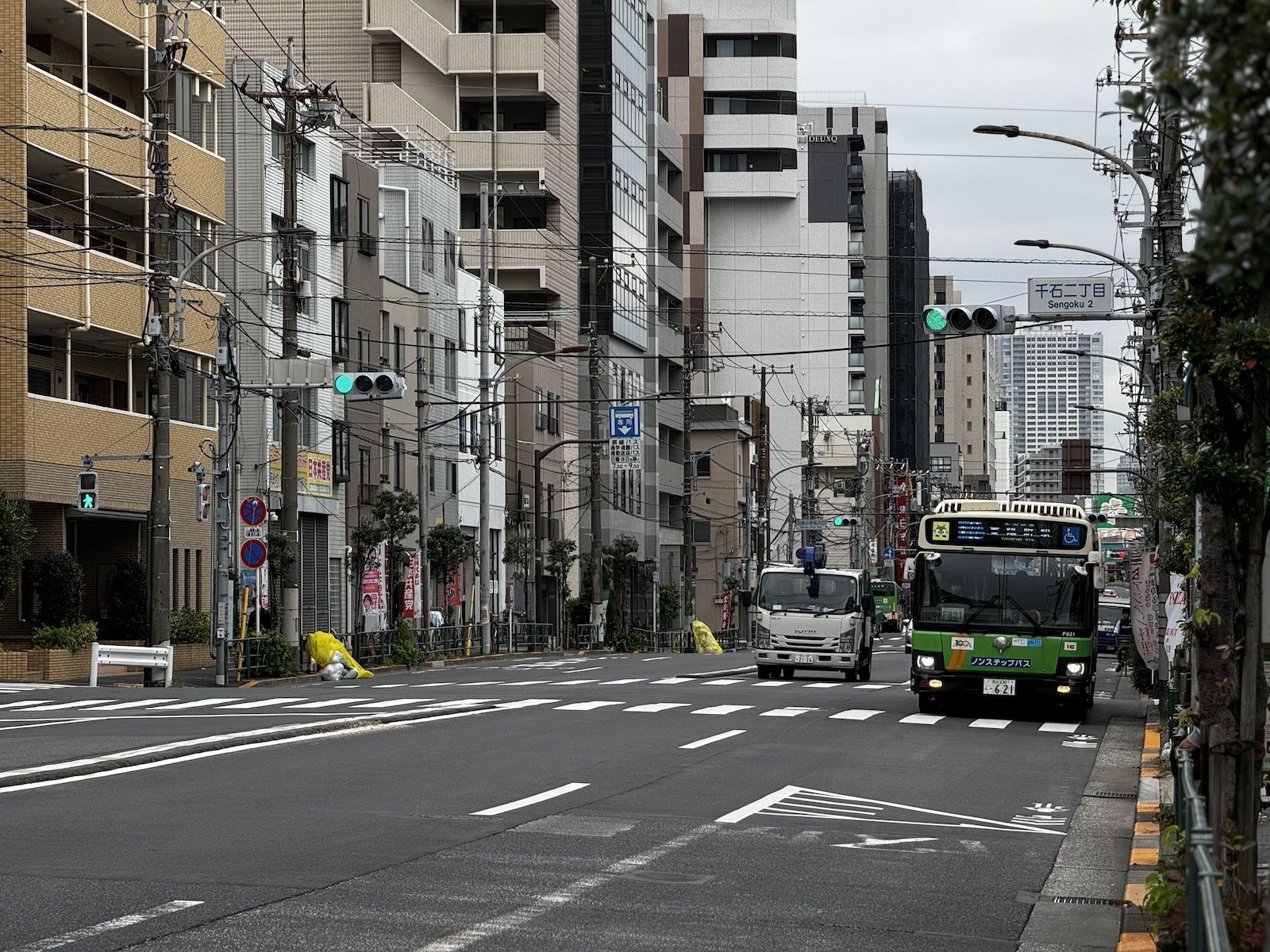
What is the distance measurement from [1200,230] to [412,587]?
54.7 m

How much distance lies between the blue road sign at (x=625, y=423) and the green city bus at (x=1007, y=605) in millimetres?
33991

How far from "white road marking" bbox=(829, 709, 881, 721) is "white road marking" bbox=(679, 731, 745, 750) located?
4.09 m

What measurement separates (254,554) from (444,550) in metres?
20.8

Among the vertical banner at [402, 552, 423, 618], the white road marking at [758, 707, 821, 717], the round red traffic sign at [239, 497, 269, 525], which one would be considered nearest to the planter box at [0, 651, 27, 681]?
the round red traffic sign at [239, 497, 269, 525]

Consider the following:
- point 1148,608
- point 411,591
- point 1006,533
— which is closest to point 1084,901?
point 1148,608

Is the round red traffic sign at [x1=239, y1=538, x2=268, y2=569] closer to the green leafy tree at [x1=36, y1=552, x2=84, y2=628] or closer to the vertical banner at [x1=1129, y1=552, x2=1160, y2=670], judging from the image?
the green leafy tree at [x1=36, y1=552, x2=84, y2=628]

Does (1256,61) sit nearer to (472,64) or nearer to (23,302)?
(23,302)

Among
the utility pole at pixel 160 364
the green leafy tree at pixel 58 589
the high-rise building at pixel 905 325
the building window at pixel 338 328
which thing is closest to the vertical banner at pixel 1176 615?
the utility pole at pixel 160 364

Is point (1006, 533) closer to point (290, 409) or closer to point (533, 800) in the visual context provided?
point (533, 800)

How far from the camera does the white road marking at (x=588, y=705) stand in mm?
28594

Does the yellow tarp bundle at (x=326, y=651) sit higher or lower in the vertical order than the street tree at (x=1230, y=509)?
lower

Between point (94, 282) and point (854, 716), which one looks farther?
point (94, 282)

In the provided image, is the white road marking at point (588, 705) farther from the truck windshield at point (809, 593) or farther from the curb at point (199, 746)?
the truck windshield at point (809, 593)

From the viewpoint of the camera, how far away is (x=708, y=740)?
75.2ft
